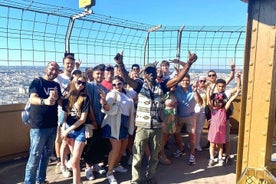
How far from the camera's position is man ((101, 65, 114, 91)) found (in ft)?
14.7

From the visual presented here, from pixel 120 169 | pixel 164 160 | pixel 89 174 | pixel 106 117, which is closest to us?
pixel 106 117

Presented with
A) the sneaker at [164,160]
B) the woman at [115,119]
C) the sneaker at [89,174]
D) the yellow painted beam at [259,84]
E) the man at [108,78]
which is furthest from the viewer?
the sneaker at [164,160]

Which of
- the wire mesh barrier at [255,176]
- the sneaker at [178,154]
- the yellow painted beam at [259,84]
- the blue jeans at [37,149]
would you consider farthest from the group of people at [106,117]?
the wire mesh barrier at [255,176]

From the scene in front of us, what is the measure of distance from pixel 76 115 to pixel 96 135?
0.67m

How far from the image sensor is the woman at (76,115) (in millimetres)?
3725

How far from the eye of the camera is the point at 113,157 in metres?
4.25

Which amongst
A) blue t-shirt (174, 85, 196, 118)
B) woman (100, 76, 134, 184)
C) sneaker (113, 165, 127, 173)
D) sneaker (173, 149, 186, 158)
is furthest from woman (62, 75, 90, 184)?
sneaker (173, 149, 186, 158)

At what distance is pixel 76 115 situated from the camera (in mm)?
3736

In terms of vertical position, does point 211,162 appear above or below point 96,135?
below

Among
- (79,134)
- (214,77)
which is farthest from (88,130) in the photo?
(214,77)

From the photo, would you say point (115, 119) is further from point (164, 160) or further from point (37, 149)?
point (164, 160)

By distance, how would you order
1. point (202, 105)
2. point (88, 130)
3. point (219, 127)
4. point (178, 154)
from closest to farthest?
1. point (88, 130)
2. point (219, 127)
3. point (178, 154)
4. point (202, 105)

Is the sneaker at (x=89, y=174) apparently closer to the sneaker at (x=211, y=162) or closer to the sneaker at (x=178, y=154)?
the sneaker at (x=178, y=154)

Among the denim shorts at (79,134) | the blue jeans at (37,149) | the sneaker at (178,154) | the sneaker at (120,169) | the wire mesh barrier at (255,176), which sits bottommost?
the sneaker at (120,169)
